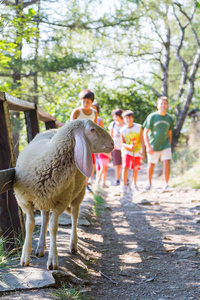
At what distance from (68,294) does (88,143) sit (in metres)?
1.16

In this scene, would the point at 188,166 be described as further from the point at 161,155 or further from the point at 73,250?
the point at 73,250

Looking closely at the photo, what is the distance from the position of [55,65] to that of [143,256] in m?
7.40

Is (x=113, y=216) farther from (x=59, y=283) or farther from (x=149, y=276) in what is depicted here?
(x=59, y=283)

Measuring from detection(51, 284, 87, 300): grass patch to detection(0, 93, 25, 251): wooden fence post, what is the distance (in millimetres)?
836

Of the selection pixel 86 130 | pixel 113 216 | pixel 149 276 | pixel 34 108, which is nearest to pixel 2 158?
pixel 86 130

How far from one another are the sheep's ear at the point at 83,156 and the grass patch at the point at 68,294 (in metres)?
0.85

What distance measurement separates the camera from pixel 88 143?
2707 mm

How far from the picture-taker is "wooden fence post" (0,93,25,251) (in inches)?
120

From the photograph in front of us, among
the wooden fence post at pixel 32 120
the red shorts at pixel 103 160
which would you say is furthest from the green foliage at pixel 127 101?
the wooden fence post at pixel 32 120

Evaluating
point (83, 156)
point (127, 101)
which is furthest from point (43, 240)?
point (127, 101)

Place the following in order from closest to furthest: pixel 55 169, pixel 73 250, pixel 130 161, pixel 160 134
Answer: pixel 55 169 < pixel 73 250 < pixel 160 134 < pixel 130 161

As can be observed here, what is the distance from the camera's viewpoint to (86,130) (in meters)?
2.74

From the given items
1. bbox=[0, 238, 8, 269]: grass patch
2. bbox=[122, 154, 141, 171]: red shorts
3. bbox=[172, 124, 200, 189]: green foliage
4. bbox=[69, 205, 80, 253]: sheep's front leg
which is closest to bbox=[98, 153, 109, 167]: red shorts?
bbox=[122, 154, 141, 171]: red shorts

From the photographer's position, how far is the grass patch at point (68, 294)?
7.32ft
